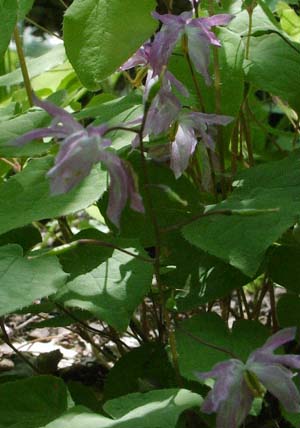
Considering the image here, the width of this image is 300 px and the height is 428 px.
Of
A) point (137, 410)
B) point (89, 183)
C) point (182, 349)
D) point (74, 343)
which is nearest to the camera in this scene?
point (137, 410)

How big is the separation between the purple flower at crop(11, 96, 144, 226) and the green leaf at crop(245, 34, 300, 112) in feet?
1.79

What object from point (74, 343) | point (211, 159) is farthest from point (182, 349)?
point (74, 343)

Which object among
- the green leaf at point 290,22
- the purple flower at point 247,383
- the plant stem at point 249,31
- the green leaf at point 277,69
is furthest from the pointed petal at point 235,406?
the green leaf at point 290,22

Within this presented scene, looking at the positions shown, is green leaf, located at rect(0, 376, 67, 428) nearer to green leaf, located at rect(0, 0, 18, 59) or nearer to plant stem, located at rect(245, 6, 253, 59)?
green leaf, located at rect(0, 0, 18, 59)

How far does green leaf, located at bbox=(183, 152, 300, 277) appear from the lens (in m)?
1.13

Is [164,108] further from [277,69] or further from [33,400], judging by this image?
[33,400]

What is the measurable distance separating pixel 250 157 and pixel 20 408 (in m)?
0.73

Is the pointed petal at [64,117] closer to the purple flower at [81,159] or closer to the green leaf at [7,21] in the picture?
the purple flower at [81,159]

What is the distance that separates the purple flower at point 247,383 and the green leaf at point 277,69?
1.88 feet

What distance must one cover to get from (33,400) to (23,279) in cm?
27

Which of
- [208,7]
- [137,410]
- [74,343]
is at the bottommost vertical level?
[74,343]

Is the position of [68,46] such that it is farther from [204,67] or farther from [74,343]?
[74,343]

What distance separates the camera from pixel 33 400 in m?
1.28

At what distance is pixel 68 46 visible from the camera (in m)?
1.34
